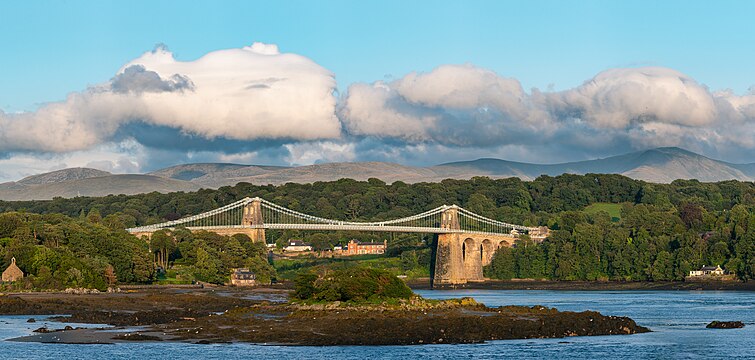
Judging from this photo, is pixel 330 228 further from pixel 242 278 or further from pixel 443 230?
pixel 242 278

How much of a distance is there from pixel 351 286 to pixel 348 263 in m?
84.9

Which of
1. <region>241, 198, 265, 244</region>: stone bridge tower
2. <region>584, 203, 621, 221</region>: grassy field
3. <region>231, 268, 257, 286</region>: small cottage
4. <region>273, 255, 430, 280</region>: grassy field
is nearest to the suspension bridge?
<region>241, 198, 265, 244</region>: stone bridge tower

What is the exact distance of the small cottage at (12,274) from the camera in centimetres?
8506

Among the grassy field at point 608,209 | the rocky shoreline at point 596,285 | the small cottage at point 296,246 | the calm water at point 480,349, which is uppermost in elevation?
the grassy field at point 608,209

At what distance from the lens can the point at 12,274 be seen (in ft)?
280

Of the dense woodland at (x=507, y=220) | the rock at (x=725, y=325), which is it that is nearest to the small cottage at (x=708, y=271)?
the dense woodland at (x=507, y=220)

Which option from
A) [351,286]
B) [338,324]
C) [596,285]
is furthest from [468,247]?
[338,324]

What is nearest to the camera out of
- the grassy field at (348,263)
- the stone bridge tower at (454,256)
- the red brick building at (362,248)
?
the grassy field at (348,263)

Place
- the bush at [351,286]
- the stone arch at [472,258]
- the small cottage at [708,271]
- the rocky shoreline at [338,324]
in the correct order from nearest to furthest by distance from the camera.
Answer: the rocky shoreline at [338,324] → the bush at [351,286] → the small cottage at [708,271] → the stone arch at [472,258]

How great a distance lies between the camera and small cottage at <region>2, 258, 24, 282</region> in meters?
85.1

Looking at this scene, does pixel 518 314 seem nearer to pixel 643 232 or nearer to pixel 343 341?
pixel 343 341

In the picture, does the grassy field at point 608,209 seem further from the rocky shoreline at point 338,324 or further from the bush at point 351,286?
the bush at point 351,286

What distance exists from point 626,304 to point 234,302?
28.5m

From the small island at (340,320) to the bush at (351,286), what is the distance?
50 millimetres
